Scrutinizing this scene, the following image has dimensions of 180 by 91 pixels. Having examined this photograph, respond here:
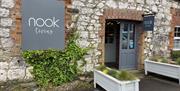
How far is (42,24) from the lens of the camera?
5801mm

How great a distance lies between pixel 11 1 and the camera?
540 cm

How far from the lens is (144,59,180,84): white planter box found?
6.89 metres

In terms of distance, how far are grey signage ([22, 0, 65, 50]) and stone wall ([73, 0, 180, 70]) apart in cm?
65

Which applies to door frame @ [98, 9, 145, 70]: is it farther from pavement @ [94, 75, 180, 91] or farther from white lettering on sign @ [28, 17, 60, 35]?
white lettering on sign @ [28, 17, 60, 35]

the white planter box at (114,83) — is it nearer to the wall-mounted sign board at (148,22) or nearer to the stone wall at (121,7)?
the stone wall at (121,7)

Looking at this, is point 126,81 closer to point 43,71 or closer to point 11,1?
point 43,71

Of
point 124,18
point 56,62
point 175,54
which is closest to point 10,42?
point 56,62

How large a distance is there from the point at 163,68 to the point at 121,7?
2.55 metres

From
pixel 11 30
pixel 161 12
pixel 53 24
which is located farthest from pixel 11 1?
pixel 161 12

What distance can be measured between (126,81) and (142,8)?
3.89 metres

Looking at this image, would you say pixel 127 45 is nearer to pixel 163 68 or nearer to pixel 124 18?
pixel 124 18

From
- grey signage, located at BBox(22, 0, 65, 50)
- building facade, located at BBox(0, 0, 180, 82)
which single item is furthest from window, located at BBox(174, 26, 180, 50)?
grey signage, located at BBox(22, 0, 65, 50)

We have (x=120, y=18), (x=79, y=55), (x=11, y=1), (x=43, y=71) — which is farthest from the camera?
(x=120, y=18)

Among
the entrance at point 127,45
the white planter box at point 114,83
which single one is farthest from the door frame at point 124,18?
the white planter box at point 114,83
